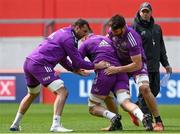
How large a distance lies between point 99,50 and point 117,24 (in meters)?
0.91

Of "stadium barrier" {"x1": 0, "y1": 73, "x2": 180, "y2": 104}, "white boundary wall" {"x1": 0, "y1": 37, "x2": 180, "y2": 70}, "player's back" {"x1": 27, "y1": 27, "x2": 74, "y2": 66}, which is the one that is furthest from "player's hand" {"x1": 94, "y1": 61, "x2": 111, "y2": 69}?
"white boundary wall" {"x1": 0, "y1": 37, "x2": 180, "y2": 70}

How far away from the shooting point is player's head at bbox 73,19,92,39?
13.0 m

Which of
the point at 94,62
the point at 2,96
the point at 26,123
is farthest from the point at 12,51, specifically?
the point at 94,62

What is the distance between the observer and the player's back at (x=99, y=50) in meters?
13.6

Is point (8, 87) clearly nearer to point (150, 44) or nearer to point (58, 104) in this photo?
point (150, 44)

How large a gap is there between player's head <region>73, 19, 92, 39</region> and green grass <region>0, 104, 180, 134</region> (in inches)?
60.9

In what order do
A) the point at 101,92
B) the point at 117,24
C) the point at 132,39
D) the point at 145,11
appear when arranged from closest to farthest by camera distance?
the point at 117,24
the point at 132,39
the point at 101,92
the point at 145,11

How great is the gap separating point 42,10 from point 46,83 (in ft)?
73.5

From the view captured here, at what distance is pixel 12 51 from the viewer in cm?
2816

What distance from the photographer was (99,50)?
13.7m

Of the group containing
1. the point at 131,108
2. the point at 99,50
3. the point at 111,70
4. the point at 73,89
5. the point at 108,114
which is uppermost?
the point at 99,50

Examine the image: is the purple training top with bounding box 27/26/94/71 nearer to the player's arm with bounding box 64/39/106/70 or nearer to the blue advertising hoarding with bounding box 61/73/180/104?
the player's arm with bounding box 64/39/106/70

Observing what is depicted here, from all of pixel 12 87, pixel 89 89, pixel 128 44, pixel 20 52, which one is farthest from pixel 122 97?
pixel 20 52

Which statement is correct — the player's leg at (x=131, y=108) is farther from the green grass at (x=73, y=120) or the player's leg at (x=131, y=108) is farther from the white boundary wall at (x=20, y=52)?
the white boundary wall at (x=20, y=52)
